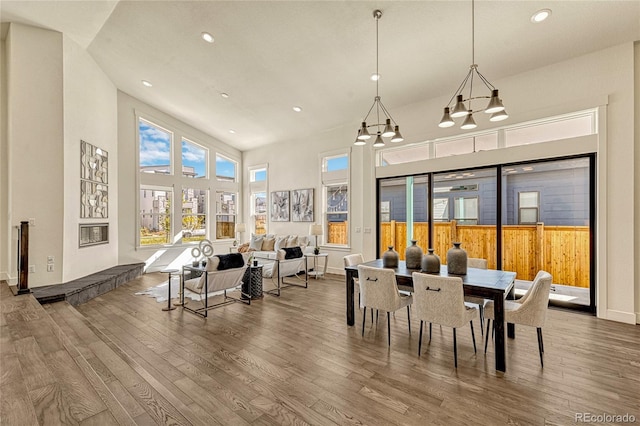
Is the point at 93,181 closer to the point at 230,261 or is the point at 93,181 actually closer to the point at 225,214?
the point at 230,261

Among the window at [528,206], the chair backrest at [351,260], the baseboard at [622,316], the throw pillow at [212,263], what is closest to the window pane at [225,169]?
the throw pillow at [212,263]

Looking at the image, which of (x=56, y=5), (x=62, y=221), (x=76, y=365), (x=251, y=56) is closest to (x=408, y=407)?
(x=76, y=365)

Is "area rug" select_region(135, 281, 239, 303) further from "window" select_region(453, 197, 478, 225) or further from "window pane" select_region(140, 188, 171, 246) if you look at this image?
"window" select_region(453, 197, 478, 225)

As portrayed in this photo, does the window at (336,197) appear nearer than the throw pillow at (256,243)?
Yes

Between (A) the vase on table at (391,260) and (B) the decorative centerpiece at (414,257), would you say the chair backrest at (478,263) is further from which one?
(A) the vase on table at (391,260)

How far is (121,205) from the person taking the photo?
6.90 meters

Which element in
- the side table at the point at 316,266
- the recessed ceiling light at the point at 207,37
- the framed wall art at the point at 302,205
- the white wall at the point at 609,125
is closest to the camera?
the white wall at the point at 609,125

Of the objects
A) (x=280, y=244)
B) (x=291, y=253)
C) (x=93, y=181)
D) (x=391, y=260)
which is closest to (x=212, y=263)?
(x=291, y=253)

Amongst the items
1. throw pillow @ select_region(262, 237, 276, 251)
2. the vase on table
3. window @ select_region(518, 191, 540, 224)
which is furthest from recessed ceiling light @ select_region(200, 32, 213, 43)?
window @ select_region(518, 191, 540, 224)

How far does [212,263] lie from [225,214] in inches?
217

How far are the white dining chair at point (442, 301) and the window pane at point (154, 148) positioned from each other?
742 cm

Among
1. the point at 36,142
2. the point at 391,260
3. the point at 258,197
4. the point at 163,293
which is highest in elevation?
the point at 36,142

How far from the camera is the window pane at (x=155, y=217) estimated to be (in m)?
7.43

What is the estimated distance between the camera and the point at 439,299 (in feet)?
9.07
